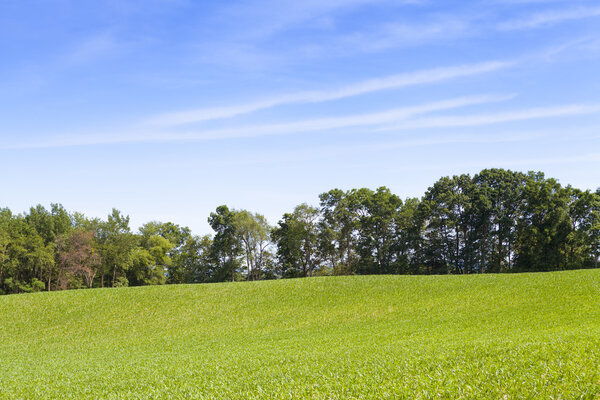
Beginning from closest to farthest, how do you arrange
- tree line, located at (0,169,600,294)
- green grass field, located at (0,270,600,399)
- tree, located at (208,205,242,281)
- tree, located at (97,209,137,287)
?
green grass field, located at (0,270,600,399)
tree line, located at (0,169,600,294)
tree, located at (97,209,137,287)
tree, located at (208,205,242,281)

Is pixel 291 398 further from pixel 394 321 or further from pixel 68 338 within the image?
pixel 68 338

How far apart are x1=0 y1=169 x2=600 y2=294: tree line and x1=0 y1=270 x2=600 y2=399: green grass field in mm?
21533

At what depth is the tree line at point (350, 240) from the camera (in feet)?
191

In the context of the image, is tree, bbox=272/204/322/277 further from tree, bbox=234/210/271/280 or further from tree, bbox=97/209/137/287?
tree, bbox=97/209/137/287

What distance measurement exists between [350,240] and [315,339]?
159 ft

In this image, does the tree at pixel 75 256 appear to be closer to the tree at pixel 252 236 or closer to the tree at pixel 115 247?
the tree at pixel 115 247

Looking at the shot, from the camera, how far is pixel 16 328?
3250 cm

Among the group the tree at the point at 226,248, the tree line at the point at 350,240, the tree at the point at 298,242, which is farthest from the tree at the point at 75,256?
the tree at the point at 298,242

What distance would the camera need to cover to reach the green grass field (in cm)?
938

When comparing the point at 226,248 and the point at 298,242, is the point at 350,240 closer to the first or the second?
the point at 298,242

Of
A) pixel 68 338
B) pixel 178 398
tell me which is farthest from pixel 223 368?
pixel 68 338

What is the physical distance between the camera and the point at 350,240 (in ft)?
235

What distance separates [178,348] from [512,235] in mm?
53273

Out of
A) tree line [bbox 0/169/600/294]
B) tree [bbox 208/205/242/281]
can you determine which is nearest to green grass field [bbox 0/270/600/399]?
tree line [bbox 0/169/600/294]
